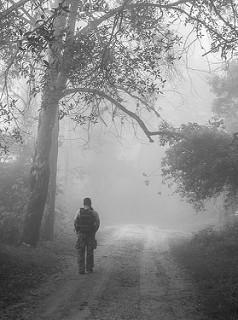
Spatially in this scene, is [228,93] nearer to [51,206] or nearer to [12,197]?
[51,206]

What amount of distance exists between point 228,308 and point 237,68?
27908 mm

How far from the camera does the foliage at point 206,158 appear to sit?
58.6 feet

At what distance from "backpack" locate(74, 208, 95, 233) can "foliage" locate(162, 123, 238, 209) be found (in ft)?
20.2

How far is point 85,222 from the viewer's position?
12.9 meters

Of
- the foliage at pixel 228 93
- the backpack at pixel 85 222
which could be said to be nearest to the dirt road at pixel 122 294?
the backpack at pixel 85 222

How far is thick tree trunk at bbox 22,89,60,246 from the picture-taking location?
15.7 metres

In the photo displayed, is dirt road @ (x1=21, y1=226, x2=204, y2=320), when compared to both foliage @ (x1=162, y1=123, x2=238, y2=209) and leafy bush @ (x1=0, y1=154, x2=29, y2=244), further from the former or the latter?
foliage @ (x1=162, y1=123, x2=238, y2=209)

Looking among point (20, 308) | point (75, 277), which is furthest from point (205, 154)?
point (20, 308)

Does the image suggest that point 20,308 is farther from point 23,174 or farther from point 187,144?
point 23,174

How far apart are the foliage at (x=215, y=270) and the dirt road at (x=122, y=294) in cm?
34

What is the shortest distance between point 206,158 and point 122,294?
10.0m

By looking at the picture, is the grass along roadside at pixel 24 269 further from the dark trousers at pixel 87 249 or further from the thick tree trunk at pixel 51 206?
the thick tree trunk at pixel 51 206

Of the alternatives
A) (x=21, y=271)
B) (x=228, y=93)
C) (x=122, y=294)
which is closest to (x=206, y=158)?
(x=122, y=294)

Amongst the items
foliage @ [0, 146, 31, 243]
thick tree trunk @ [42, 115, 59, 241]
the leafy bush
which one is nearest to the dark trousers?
foliage @ [0, 146, 31, 243]
